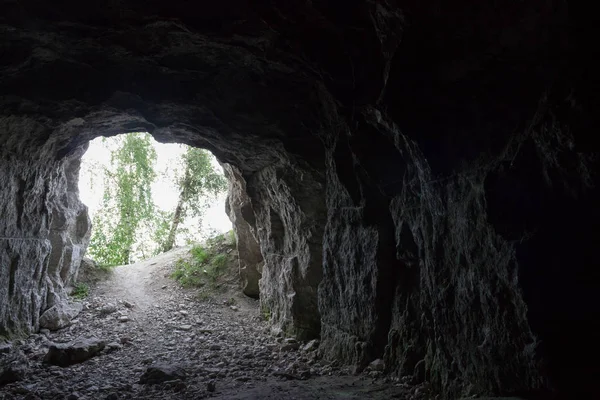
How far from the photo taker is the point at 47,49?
19.1ft

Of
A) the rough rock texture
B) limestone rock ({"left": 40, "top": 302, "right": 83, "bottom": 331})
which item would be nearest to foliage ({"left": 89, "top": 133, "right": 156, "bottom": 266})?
the rough rock texture

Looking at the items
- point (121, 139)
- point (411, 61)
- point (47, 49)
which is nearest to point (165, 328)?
point (47, 49)

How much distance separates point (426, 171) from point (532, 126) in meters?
1.55

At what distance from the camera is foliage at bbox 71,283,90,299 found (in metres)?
12.8

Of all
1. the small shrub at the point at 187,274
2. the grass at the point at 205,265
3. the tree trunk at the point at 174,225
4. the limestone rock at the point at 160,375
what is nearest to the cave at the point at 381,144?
the limestone rock at the point at 160,375

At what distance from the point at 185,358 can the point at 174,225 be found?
12875 millimetres

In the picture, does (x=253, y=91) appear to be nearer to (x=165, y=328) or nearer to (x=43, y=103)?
(x=43, y=103)

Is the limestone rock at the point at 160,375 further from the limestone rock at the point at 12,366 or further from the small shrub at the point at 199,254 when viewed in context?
the small shrub at the point at 199,254

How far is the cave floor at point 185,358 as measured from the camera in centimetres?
575

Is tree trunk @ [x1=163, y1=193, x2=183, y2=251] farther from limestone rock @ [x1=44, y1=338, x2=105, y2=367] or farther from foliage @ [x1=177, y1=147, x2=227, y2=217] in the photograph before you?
limestone rock @ [x1=44, y1=338, x2=105, y2=367]

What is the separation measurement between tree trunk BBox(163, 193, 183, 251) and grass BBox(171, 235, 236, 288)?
13.0 feet

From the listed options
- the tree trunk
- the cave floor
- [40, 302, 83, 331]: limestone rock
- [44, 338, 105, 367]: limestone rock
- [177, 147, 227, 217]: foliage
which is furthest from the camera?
the tree trunk

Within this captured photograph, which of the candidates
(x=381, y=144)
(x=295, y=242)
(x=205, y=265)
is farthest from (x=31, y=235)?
(x=381, y=144)

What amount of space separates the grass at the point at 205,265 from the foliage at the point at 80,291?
2913 mm
